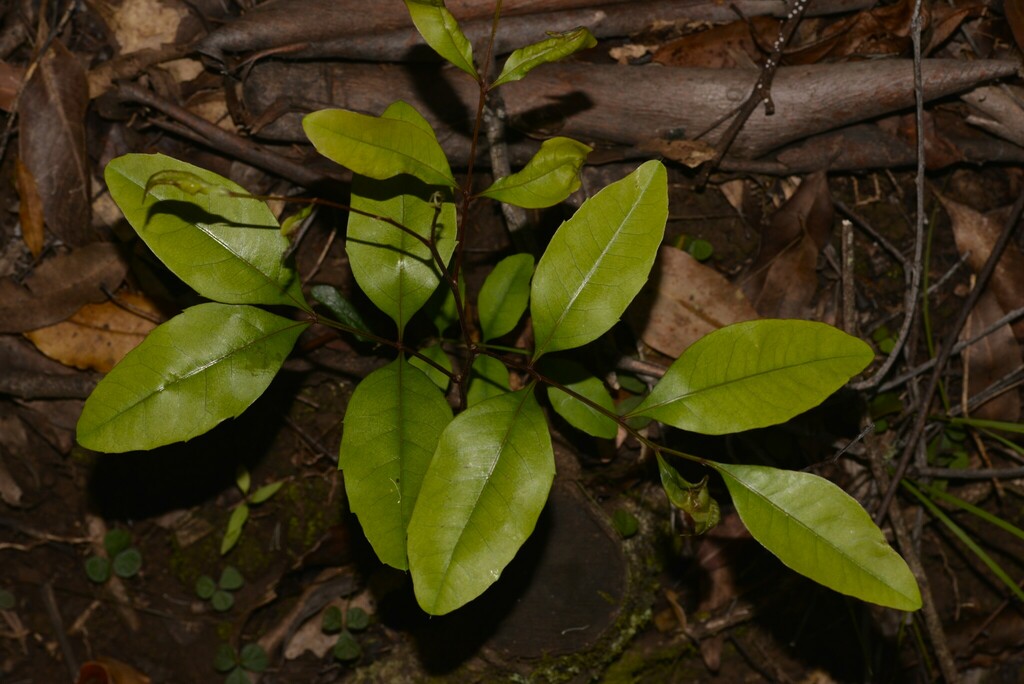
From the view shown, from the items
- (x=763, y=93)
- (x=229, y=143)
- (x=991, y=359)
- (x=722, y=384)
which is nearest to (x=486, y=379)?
(x=722, y=384)

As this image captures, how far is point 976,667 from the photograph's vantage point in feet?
9.40

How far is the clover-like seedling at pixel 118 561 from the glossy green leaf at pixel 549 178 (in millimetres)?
1904

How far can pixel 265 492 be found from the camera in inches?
110

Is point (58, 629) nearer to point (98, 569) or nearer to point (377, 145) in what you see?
point (98, 569)

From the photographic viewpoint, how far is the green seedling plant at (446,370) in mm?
1733

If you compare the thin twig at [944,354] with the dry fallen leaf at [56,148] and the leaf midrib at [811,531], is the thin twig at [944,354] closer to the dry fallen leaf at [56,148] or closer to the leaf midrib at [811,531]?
the leaf midrib at [811,531]

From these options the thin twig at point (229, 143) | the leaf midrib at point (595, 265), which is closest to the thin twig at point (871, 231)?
the leaf midrib at point (595, 265)

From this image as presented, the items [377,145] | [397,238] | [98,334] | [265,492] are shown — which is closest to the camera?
[377,145]

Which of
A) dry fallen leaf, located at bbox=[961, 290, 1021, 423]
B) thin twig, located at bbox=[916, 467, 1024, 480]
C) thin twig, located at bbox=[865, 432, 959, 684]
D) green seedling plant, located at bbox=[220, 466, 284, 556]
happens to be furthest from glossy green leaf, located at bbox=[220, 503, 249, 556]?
dry fallen leaf, located at bbox=[961, 290, 1021, 423]

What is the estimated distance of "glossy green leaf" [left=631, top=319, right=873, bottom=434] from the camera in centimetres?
180

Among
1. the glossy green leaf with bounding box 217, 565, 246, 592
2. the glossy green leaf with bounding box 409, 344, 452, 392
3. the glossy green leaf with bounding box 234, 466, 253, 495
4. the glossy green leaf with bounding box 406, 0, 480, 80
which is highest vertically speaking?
the glossy green leaf with bounding box 406, 0, 480, 80

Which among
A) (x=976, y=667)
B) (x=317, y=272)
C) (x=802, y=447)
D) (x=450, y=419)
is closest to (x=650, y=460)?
(x=802, y=447)

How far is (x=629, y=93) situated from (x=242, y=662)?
7.47 feet

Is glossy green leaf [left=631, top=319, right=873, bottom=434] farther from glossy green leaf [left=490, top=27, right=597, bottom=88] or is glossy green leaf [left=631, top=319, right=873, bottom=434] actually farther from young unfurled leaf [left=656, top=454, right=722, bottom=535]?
glossy green leaf [left=490, top=27, right=597, bottom=88]
